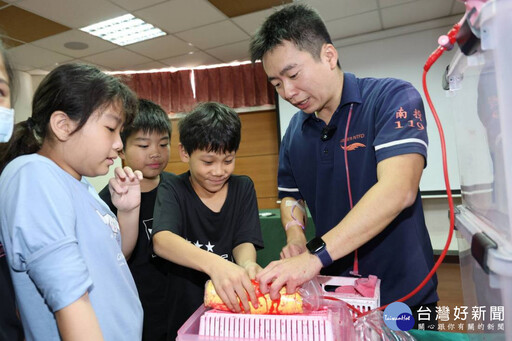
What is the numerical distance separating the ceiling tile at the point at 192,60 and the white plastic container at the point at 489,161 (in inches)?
171

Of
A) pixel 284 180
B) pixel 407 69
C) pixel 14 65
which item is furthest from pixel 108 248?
pixel 407 69

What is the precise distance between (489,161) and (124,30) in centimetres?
413

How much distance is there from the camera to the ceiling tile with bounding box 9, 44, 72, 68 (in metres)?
4.16

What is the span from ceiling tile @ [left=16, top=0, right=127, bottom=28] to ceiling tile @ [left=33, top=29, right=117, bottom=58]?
29cm

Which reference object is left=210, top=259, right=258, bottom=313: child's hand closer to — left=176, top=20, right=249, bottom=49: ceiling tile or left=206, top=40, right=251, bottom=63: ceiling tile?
left=176, top=20, right=249, bottom=49: ceiling tile

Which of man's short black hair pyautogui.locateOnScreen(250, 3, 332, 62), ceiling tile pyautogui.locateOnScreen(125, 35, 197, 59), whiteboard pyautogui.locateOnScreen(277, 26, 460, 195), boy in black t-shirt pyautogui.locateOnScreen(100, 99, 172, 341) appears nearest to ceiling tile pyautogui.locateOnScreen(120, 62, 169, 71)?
ceiling tile pyautogui.locateOnScreen(125, 35, 197, 59)

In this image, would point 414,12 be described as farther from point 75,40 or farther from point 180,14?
point 75,40

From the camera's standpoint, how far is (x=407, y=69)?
4.26 m

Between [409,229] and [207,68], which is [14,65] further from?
[207,68]

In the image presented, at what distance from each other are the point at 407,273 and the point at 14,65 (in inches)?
48.5

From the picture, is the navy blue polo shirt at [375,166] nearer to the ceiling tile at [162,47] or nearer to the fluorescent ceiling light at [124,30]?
the fluorescent ceiling light at [124,30]

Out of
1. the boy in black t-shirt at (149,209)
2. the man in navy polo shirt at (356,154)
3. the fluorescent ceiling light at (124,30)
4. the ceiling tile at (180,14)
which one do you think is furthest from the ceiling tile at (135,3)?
the man in navy polo shirt at (356,154)

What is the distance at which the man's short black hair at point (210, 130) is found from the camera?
46.1 inches

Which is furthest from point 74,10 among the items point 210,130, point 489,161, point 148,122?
point 489,161
